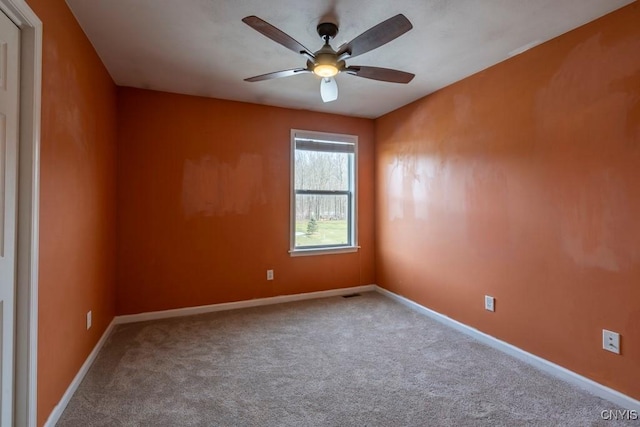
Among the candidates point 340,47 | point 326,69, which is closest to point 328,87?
point 326,69

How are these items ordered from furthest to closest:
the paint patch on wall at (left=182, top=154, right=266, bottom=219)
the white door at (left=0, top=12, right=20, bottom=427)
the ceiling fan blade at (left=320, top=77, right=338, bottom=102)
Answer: the paint patch on wall at (left=182, top=154, right=266, bottom=219) < the ceiling fan blade at (left=320, top=77, right=338, bottom=102) < the white door at (left=0, top=12, right=20, bottom=427)

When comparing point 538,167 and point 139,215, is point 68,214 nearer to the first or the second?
point 139,215

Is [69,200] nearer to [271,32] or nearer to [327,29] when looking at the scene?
[271,32]

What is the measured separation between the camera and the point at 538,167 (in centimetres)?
242

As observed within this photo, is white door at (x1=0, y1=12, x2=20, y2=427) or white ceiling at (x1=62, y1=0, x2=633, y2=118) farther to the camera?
white ceiling at (x1=62, y1=0, x2=633, y2=118)

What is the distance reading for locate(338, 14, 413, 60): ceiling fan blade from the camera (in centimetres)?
164

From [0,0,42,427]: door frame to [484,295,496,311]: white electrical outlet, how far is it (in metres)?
3.17

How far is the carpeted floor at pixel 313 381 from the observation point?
1.84 metres

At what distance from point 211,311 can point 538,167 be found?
3.44 metres

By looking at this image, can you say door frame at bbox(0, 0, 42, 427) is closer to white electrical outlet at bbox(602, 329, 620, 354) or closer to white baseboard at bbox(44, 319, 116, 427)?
white baseboard at bbox(44, 319, 116, 427)

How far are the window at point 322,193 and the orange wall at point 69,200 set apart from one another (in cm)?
200

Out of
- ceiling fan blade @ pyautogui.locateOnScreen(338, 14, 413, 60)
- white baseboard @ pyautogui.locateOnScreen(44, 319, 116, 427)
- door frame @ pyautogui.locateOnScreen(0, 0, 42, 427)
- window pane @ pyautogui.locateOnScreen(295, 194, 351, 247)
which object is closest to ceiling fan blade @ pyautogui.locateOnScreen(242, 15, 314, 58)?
ceiling fan blade @ pyautogui.locateOnScreen(338, 14, 413, 60)

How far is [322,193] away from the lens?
13.8ft

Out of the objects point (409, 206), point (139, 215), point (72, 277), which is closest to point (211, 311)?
point (139, 215)
